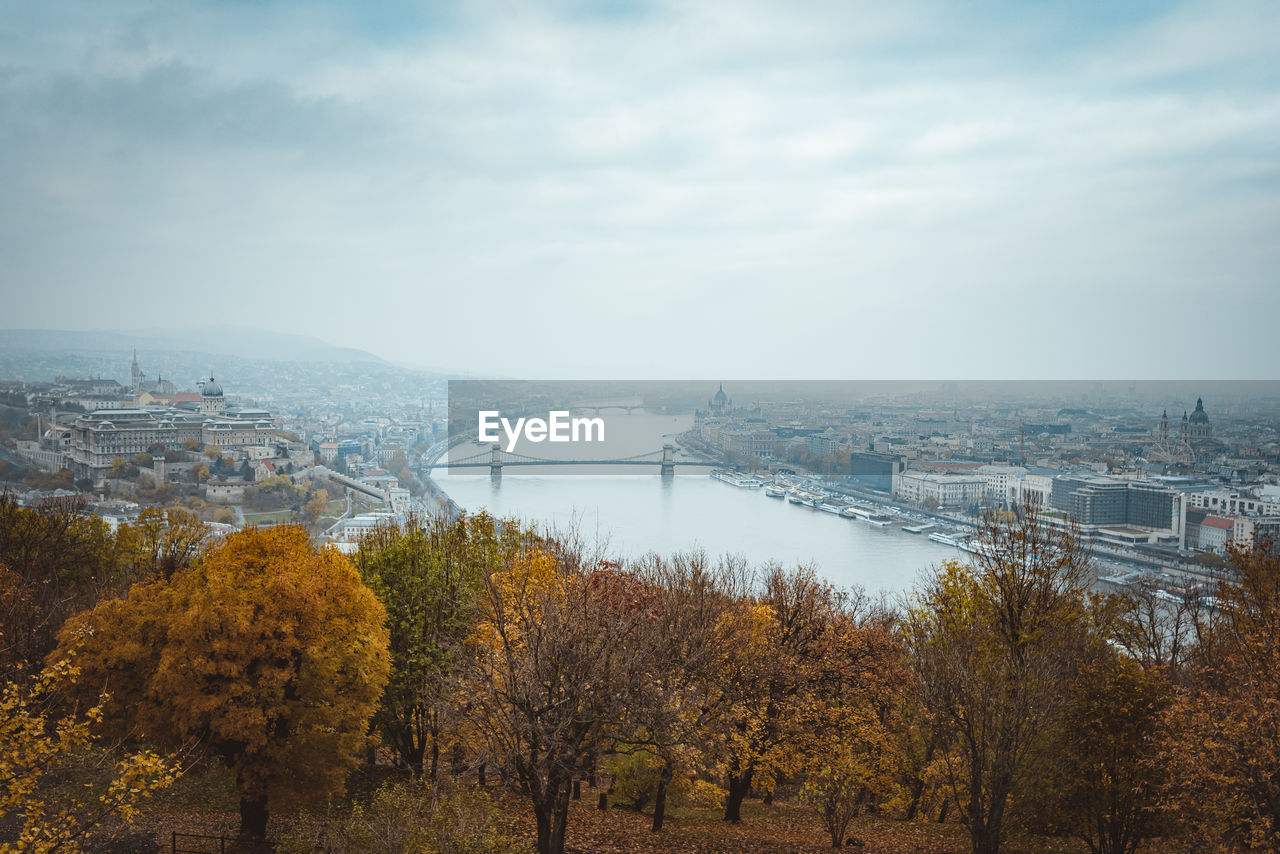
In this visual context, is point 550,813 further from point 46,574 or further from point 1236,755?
point 46,574

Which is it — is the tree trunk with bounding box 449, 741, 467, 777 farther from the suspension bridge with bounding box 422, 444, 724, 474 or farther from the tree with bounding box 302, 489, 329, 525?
the suspension bridge with bounding box 422, 444, 724, 474

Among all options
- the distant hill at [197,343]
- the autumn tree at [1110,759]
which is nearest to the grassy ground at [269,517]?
the distant hill at [197,343]

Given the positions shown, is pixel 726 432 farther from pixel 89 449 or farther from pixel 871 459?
pixel 89 449

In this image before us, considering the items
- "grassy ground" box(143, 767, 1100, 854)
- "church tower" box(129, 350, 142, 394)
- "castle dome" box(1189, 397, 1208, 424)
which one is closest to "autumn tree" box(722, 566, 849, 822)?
"grassy ground" box(143, 767, 1100, 854)

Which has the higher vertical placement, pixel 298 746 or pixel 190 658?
pixel 190 658

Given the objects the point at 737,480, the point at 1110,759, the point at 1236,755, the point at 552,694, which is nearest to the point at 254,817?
the point at 552,694

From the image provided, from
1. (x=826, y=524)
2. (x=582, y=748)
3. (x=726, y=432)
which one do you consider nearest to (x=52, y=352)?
(x=726, y=432)
